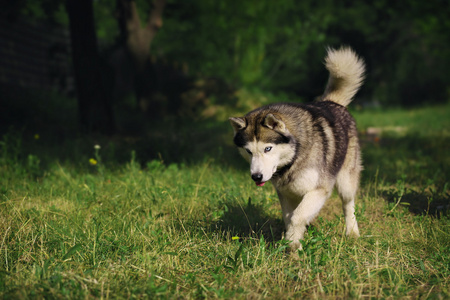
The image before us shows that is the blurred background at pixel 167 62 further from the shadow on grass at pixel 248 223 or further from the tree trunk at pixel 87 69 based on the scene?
the shadow on grass at pixel 248 223

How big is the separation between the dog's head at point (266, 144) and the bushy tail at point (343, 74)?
1.24m

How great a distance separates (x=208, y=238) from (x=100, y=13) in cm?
1512

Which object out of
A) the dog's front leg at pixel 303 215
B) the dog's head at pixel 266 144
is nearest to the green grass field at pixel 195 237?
the dog's front leg at pixel 303 215

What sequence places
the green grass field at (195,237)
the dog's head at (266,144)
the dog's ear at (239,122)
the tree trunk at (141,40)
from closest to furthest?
1. the green grass field at (195,237)
2. the dog's head at (266,144)
3. the dog's ear at (239,122)
4. the tree trunk at (141,40)

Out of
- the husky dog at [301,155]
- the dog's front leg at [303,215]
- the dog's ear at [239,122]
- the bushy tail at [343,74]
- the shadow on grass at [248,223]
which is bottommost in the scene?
the shadow on grass at [248,223]

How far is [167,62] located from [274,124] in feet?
40.6

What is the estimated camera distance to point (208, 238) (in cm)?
338

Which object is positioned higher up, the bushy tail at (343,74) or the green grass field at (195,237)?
the bushy tail at (343,74)

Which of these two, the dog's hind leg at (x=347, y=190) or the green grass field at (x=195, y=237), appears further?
the dog's hind leg at (x=347, y=190)

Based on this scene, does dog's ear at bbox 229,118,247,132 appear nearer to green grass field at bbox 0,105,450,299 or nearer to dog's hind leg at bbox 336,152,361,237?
green grass field at bbox 0,105,450,299

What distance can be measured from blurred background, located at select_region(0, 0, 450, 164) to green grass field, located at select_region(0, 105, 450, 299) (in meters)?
1.50

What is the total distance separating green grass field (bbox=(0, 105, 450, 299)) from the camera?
8.39ft

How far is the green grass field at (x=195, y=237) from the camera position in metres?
2.56

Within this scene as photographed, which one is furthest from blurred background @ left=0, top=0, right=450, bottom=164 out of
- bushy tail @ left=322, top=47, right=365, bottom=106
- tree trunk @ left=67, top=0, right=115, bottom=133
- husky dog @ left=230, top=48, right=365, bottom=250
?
husky dog @ left=230, top=48, right=365, bottom=250
